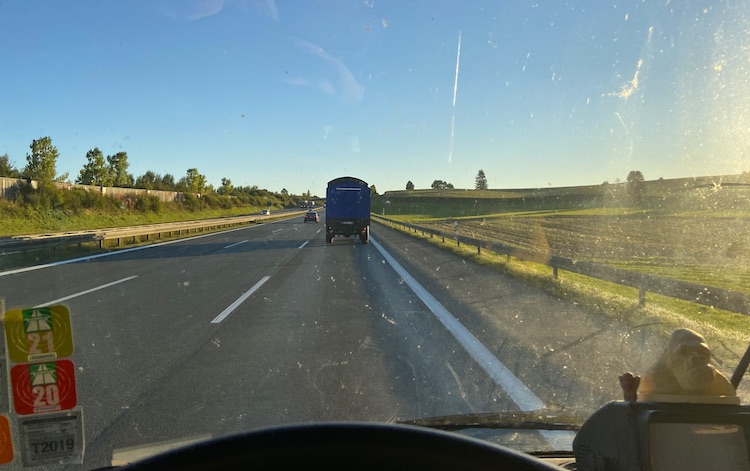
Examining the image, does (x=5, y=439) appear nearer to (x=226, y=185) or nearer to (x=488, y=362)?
(x=488, y=362)

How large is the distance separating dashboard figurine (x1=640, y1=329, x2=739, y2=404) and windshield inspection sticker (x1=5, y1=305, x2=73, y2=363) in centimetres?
235

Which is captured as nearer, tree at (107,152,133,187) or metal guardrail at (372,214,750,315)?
metal guardrail at (372,214,750,315)

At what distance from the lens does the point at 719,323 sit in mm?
8039

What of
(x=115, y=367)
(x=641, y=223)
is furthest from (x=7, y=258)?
(x=641, y=223)

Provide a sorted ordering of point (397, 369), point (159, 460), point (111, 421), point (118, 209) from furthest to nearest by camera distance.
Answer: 1. point (118, 209)
2. point (397, 369)
3. point (111, 421)
4. point (159, 460)

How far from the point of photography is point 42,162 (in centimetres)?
2761

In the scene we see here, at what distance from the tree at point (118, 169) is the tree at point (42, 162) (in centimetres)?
1917

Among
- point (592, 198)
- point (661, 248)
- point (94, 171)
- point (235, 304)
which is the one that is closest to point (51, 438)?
point (235, 304)

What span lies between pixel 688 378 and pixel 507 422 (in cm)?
174

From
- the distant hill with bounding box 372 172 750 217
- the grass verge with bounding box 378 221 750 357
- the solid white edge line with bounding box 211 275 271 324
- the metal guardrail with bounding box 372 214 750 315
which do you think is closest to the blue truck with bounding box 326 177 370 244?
the distant hill with bounding box 372 172 750 217

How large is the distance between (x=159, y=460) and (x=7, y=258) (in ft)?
74.9

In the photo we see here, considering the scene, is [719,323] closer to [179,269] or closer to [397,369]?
[397,369]

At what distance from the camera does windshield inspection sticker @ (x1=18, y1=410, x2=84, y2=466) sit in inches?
90.7

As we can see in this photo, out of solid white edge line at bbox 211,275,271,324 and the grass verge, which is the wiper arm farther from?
solid white edge line at bbox 211,275,271,324
